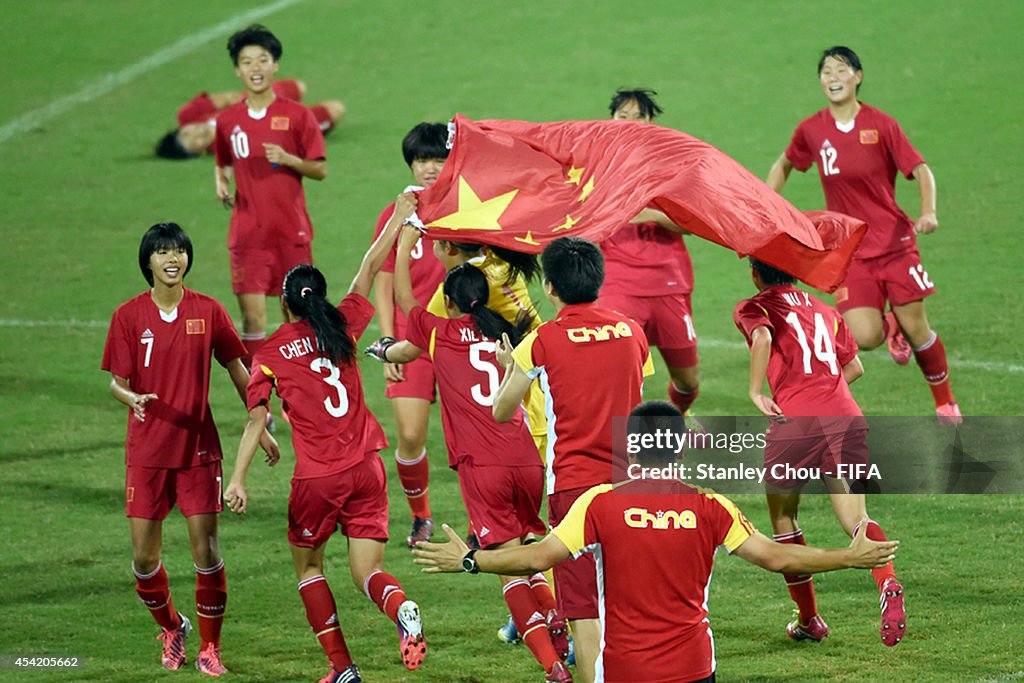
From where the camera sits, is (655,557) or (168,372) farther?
(168,372)

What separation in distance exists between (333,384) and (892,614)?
257 centimetres

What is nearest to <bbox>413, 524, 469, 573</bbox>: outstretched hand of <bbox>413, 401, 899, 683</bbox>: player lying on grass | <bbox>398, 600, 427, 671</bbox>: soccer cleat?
<bbox>413, 401, 899, 683</bbox>: player lying on grass

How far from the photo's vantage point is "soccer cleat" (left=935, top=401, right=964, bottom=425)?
10250 millimetres

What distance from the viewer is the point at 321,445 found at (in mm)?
6840

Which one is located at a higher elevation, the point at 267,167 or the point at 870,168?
the point at 267,167

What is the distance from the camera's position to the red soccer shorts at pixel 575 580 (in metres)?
5.97

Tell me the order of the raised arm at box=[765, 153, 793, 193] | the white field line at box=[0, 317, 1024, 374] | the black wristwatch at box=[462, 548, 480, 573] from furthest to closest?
1. the white field line at box=[0, 317, 1024, 374]
2. the raised arm at box=[765, 153, 793, 193]
3. the black wristwatch at box=[462, 548, 480, 573]

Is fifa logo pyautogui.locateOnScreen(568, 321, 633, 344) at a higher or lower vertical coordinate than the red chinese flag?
lower

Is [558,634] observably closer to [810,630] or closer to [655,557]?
[810,630]

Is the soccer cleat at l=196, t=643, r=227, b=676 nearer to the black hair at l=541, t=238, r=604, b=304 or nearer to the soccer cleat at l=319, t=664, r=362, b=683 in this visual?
the soccer cleat at l=319, t=664, r=362, b=683

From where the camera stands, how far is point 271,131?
11.0 meters

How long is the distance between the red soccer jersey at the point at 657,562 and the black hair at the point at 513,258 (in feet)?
7.99

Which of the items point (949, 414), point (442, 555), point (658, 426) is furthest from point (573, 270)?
→ point (949, 414)

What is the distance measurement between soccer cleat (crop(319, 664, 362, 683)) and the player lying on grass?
187 cm
